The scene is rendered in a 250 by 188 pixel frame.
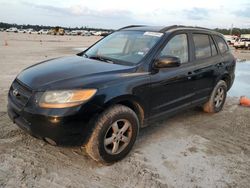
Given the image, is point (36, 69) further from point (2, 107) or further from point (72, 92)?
point (2, 107)

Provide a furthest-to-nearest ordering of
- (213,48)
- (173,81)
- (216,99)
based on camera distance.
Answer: (216,99) < (213,48) < (173,81)

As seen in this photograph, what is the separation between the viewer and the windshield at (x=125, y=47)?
4086 mm

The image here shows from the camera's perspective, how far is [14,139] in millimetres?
Result: 4070

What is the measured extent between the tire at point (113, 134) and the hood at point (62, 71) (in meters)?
0.55

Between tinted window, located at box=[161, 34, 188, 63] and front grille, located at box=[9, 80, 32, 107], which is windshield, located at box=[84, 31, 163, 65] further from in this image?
front grille, located at box=[9, 80, 32, 107]

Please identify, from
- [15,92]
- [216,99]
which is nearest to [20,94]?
[15,92]

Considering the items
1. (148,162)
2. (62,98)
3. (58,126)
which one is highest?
(62,98)

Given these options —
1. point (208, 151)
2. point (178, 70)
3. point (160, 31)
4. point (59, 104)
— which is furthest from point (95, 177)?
point (160, 31)

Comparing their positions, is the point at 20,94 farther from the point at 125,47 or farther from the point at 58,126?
the point at 125,47

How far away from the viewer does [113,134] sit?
3535mm

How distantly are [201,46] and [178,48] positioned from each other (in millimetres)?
835

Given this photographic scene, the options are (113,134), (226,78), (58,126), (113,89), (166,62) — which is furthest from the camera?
(226,78)

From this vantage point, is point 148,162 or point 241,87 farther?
point 241,87

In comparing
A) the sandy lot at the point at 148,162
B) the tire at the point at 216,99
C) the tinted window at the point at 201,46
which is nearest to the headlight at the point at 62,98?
the sandy lot at the point at 148,162
